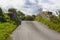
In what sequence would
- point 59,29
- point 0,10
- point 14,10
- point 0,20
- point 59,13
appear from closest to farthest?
point 59,29 → point 59,13 → point 0,20 → point 0,10 → point 14,10

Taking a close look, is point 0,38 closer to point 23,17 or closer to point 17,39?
point 17,39

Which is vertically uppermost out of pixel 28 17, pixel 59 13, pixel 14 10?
pixel 59 13

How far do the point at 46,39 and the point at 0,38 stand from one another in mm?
2997

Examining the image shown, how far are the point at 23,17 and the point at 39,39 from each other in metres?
36.9

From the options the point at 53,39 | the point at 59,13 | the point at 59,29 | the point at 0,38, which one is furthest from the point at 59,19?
the point at 0,38

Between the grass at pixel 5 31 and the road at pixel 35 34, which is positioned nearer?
the grass at pixel 5 31

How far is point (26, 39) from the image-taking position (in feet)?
48.4

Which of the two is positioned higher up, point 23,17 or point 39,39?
point 39,39

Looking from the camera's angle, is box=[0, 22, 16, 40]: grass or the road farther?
the road

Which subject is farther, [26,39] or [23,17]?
[23,17]

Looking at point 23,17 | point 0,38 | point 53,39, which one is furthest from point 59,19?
point 23,17

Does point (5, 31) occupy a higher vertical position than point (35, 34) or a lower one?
A: higher

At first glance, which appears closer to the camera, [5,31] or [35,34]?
[5,31]

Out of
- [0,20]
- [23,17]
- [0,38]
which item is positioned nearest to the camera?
[0,38]
